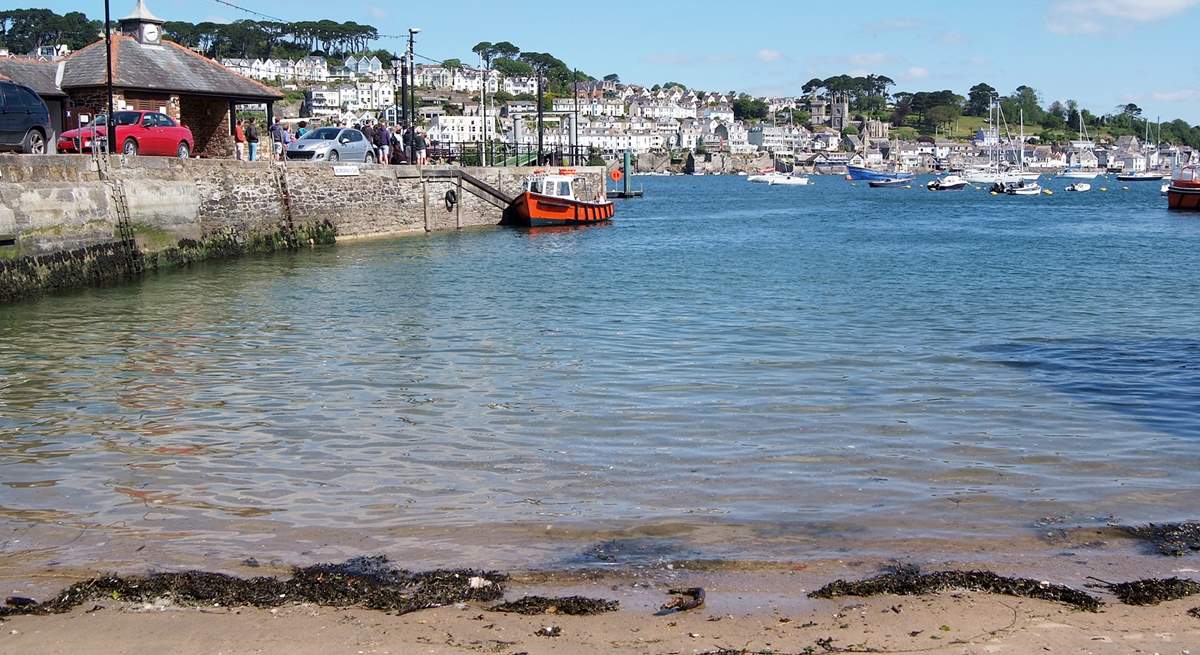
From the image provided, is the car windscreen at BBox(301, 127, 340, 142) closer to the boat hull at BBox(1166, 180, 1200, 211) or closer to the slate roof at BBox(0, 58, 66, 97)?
the slate roof at BBox(0, 58, 66, 97)

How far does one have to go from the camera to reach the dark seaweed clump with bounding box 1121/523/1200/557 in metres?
7.44

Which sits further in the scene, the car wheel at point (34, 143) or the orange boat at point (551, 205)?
the orange boat at point (551, 205)

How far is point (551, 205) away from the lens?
45844mm

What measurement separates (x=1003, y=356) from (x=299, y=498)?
10.5 m

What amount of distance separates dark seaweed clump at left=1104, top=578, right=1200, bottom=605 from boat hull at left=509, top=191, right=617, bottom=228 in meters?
39.2

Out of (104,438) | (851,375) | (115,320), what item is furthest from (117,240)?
(851,375)

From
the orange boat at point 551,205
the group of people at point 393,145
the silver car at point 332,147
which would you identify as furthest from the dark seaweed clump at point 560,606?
the orange boat at point 551,205

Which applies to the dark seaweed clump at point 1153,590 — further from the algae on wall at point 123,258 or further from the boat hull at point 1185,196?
the boat hull at point 1185,196

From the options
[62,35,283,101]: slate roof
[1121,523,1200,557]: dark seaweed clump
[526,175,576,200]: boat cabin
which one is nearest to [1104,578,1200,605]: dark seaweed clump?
[1121,523,1200,557]: dark seaweed clump

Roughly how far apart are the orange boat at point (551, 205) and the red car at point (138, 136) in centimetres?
1631

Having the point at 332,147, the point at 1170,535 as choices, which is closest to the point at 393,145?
the point at 332,147

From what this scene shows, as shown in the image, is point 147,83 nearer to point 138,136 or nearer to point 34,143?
point 138,136

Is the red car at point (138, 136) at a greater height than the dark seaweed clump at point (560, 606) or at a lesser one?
greater

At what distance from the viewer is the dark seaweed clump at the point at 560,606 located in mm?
6332
